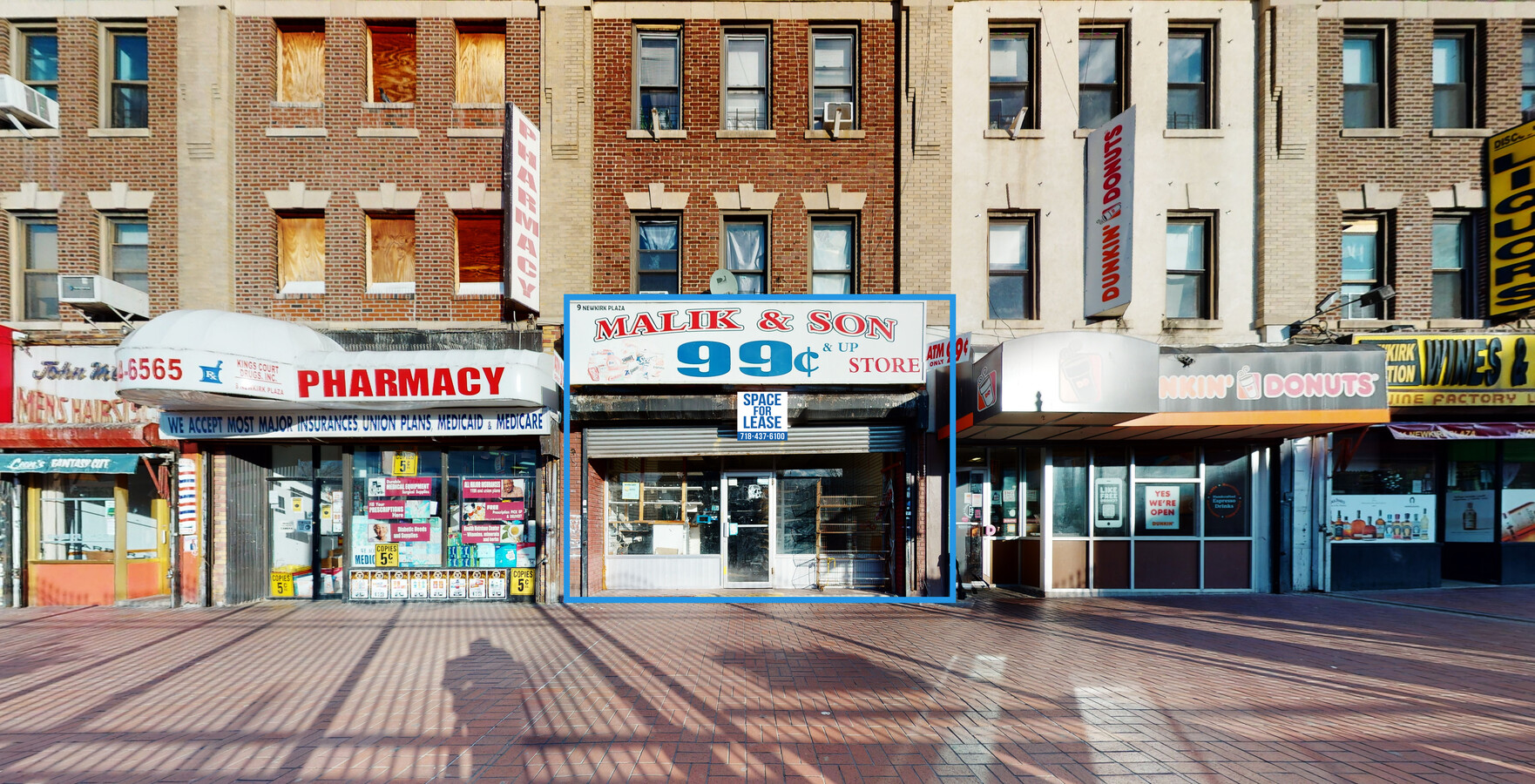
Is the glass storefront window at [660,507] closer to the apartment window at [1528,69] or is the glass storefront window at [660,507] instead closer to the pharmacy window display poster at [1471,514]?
the pharmacy window display poster at [1471,514]

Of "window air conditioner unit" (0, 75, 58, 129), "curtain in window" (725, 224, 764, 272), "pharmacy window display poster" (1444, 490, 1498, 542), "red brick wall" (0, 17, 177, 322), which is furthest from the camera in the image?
"pharmacy window display poster" (1444, 490, 1498, 542)

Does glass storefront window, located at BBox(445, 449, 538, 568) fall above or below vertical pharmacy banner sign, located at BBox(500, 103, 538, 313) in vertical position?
below

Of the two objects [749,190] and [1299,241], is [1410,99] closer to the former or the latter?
[1299,241]

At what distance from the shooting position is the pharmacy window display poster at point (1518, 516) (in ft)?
41.1

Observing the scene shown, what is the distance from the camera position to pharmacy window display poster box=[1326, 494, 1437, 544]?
12.3 metres

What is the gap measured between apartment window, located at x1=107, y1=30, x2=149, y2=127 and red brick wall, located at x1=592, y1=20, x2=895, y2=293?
24.6ft

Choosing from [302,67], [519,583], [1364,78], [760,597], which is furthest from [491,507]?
[1364,78]

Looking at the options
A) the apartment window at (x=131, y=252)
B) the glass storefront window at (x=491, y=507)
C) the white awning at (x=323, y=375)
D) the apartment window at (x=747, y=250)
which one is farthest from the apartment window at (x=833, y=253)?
the apartment window at (x=131, y=252)

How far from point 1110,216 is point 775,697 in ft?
28.8

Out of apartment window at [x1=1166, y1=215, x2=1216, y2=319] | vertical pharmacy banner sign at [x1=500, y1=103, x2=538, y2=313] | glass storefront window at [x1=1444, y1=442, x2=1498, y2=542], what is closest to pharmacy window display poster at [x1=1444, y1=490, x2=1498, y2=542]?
glass storefront window at [x1=1444, y1=442, x2=1498, y2=542]

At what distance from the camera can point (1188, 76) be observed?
40.8 ft

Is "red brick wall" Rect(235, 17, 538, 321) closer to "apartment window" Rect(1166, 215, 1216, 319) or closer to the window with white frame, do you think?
the window with white frame

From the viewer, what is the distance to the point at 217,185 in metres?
11.7

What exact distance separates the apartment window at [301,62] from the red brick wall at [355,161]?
0.18 m
